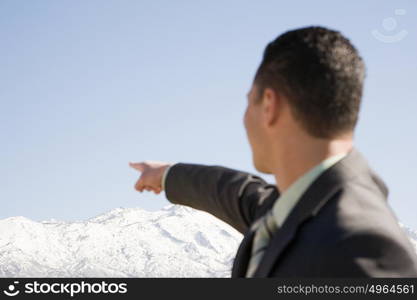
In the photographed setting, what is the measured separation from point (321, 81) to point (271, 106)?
0.41 m

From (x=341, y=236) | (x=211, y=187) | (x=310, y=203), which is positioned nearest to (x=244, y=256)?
(x=310, y=203)

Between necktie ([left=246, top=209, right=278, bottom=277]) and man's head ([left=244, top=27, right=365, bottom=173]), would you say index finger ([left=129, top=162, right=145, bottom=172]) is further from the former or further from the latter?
necktie ([left=246, top=209, right=278, bottom=277])

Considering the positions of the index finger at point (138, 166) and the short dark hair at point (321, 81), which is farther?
the index finger at point (138, 166)

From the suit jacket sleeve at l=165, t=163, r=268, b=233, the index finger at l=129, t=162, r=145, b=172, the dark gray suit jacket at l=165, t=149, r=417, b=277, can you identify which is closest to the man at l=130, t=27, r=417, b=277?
the dark gray suit jacket at l=165, t=149, r=417, b=277

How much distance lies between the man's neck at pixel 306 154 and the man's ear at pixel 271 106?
241 mm

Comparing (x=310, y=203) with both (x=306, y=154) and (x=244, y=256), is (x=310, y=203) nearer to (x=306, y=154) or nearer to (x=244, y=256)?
(x=306, y=154)

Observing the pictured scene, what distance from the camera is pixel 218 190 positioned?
6391mm

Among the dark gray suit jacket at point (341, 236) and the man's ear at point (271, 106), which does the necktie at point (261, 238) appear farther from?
the man's ear at point (271, 106)

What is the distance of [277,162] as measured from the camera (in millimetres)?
4395

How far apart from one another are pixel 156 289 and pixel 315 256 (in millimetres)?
1620

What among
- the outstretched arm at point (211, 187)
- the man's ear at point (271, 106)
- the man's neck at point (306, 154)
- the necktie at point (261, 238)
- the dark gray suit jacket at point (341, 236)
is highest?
the man's ear at point (271, 106)

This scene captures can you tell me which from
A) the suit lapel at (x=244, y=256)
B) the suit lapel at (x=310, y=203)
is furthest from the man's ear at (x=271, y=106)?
the suit lapel at (x=244, y=256)

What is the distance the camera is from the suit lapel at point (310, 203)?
379 centimetres

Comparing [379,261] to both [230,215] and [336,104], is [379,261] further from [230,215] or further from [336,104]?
[230,215]
